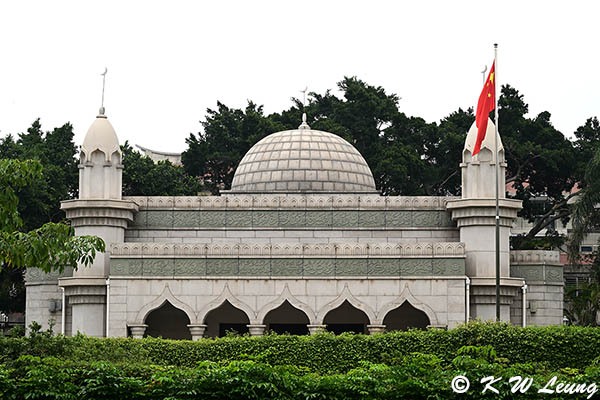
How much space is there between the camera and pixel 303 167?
119 feet

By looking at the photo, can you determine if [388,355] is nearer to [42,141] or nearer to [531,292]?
[531,292]

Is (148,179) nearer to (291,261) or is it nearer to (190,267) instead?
(190,267)

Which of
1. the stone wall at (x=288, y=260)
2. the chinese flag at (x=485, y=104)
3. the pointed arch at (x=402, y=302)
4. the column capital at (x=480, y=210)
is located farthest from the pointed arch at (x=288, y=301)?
the chinese flag at (x=485, y=104)

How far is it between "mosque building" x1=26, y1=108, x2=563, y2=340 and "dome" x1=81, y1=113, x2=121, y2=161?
5cm

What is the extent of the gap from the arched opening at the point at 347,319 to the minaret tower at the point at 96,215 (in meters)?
7.36

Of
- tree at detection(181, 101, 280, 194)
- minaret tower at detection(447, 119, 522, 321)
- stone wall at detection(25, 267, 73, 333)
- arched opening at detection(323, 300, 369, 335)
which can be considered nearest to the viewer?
minaret tower at detection(447, 119, 522, 321)

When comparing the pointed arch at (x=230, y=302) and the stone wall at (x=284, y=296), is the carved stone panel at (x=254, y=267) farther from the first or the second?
the pointed arch at (x=230, y=302)

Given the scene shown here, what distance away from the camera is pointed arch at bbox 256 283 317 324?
31.4 m

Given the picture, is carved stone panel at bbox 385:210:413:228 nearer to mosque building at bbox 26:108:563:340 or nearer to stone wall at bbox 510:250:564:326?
mosque building at bbox 26:108:563:340

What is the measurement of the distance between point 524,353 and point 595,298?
48.7 ft

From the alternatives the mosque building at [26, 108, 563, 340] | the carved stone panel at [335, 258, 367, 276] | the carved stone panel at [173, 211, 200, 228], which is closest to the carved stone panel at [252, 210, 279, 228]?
the mosque building at [26, 108, 563, 340]

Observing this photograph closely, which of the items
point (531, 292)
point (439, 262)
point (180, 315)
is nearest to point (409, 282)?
point (439, 262)

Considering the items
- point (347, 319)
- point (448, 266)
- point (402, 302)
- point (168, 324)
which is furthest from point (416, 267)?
point (168, 324)

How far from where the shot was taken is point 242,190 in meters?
36.8
